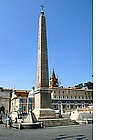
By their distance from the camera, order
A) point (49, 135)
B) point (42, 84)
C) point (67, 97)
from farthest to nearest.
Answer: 1. point (67, 97)
2. point (42, 84)
3. point (49, 135)

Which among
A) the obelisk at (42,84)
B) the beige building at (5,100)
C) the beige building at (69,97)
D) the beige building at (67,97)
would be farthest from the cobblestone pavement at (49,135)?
the beige building at (5,100)

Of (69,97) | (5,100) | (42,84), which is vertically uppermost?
(42,84)

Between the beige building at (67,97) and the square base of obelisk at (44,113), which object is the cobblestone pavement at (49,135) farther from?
the beige building at (67,97)

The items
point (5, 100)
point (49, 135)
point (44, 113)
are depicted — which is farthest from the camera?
point (5, 100)

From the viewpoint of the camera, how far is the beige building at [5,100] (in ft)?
212

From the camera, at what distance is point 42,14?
671 inches

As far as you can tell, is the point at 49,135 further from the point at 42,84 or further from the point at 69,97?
the point at 69,97

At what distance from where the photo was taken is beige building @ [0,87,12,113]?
6456cm

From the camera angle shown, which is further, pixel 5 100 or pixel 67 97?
pixel 5 100

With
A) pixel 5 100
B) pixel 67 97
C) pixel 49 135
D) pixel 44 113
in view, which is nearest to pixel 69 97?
pixel 67 97

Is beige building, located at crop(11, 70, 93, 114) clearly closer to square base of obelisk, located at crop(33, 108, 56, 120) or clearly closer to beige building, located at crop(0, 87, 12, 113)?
beige building, located at crop(0, 87, 12, 113)

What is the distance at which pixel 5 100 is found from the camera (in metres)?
66.2
